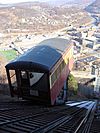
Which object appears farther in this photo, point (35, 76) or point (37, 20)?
point (37, 20)

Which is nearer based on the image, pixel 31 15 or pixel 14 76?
pixel 14 76

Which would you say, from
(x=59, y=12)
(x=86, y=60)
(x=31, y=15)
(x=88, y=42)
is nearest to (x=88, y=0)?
(x=59, y=12)

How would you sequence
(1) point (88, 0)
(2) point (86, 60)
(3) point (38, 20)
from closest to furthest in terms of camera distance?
1. (2) point (86, 60)
2. (3) point (38, 20)
3. (1) point (88, 0)

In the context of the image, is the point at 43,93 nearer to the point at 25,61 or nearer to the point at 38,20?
the point at 25,61

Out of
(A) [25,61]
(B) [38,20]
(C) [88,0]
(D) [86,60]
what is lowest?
(D) [86,60]

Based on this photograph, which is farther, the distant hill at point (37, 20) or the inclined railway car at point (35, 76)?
the distant hill at point (37, 20)

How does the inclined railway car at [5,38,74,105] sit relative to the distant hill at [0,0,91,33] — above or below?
below

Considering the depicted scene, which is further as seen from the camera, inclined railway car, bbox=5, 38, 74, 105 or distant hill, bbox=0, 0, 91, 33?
distant hill, bbox=0, 0, 91, 33

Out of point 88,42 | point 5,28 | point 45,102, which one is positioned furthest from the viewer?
point 5,28

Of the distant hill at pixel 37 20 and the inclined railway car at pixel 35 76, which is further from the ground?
the distant hill at pixel 37 20

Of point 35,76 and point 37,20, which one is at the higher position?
point 37,20

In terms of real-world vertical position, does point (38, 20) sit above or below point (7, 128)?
above
